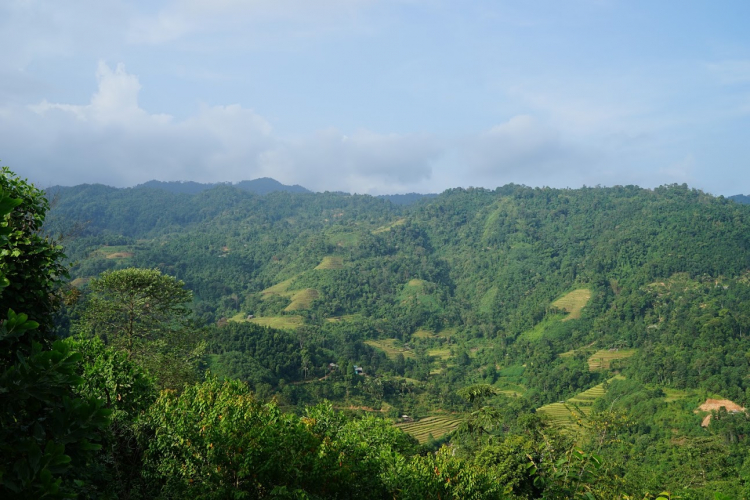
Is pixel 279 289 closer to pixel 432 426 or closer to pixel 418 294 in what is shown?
pixel 418 294

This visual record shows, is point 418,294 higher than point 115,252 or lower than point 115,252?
lower

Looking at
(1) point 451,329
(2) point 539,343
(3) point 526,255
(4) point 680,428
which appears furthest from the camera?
(3) point 526,255

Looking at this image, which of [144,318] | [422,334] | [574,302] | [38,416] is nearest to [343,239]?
[422,334]

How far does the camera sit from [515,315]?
127m

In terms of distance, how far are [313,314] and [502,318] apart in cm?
4993

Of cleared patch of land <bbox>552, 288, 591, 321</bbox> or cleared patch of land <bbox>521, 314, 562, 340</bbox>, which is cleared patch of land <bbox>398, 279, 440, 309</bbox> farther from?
cleared patch of land <bbox>552, 288, 591, 321</bbox>

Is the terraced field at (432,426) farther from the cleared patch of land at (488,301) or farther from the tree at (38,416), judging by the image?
the cleared patch of land at (488,301)

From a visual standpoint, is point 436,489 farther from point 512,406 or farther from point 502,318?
point 502,318

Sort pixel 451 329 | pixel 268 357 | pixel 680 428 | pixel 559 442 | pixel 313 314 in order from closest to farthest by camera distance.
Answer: pixel 559 442, pixel 680 428, pixel 268 357, pixel 313 314, pixel 451 329

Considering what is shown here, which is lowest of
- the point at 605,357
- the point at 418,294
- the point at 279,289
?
the point at 605,357

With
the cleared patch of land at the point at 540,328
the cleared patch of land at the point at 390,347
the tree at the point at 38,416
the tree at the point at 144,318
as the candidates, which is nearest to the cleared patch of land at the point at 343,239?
the cleared patch of land at the point at 390,347

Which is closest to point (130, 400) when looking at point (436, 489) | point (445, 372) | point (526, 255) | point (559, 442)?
point (436, 489)

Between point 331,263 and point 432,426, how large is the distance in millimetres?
89186

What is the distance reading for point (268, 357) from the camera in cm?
6950
